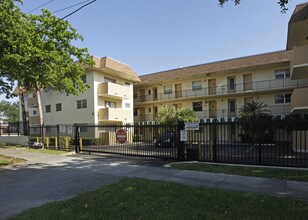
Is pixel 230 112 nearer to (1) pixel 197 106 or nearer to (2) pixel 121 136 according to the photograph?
(1) pixel 197 106

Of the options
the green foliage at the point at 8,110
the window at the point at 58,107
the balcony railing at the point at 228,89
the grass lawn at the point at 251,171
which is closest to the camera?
the grass lawn at the point at 251,171

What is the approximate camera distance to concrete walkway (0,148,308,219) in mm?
6007

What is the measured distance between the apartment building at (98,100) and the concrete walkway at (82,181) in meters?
15.2

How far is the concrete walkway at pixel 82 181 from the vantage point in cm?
601

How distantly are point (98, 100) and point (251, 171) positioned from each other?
787 inches

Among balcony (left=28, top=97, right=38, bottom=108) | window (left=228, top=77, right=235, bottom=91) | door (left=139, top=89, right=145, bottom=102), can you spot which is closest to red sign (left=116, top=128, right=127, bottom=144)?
window (left=228, top=77, right=235, bottom=91)

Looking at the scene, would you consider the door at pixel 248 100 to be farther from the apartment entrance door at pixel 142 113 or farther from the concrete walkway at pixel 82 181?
the concrete walkway at pixel 82 181

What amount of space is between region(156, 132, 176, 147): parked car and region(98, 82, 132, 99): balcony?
14.7 m

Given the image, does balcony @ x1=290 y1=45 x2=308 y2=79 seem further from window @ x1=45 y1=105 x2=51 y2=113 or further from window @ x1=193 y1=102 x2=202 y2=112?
window @ x1=45 y1=105 x2=51 y2=113

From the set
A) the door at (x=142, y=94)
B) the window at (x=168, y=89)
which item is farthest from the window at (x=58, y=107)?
the window at (x=168, y=89)

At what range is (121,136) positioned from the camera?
13.0 m

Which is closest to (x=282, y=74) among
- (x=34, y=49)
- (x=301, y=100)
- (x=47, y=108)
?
(x=301, y=100)

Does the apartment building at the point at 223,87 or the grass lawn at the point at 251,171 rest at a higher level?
the apartment building at the point at 223,87

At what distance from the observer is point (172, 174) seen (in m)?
8.36
